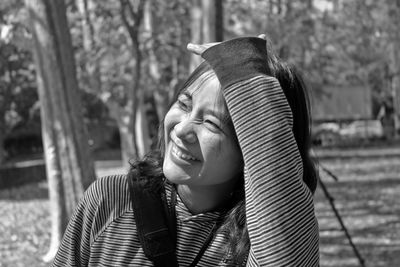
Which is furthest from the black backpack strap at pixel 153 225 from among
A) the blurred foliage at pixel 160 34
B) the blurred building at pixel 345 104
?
the blurred building at pixel 345 104

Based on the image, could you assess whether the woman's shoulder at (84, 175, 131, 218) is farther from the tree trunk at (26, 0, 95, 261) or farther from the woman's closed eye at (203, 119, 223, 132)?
the tree trunk at (26, 0, 95, 261)

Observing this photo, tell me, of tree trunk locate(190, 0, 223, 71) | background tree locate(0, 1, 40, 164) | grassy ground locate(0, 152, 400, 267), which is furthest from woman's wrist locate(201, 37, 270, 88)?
background tree locate(0, 1, 40, 164)

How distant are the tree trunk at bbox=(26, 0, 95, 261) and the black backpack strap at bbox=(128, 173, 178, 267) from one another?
4.97 metres

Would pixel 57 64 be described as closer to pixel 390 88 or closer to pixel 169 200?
pixel 169 200

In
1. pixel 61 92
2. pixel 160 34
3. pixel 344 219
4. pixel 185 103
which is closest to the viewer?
pixel 185 103

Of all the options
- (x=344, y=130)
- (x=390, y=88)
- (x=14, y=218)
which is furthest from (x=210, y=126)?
(x=390, y=88)

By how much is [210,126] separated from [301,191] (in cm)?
27

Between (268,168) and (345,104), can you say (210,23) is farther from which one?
(345,104)

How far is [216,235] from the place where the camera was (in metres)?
1.64

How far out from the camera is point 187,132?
1.56 m

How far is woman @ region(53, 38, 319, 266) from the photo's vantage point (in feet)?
4.58

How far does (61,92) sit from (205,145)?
16.9 feet

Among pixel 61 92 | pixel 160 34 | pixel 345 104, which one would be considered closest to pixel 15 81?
pixel 160 34

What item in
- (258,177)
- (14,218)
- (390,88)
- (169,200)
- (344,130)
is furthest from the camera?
(390,88)
